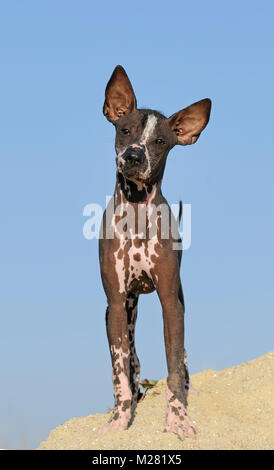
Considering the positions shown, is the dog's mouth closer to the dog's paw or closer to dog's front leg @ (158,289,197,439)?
dog's front leg @ (158,289,197,439)

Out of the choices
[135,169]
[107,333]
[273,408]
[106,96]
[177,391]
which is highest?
[106,96]

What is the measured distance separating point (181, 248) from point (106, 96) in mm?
2067

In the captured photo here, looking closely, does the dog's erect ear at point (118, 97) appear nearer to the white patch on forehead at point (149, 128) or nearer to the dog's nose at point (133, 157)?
the white patch on forehead at point (149, 128)

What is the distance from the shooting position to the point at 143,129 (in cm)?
888

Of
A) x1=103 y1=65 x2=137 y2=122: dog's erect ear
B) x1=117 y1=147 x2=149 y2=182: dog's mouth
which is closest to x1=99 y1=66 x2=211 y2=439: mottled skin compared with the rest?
x1=103 y1=65 x2=137 y2=122: dog's erect ear

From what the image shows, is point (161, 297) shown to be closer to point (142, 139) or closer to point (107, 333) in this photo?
point (107, 333)

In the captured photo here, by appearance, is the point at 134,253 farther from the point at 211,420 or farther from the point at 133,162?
the point at 211,420

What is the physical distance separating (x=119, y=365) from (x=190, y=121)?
3077mm

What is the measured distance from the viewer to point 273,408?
36.0 feet

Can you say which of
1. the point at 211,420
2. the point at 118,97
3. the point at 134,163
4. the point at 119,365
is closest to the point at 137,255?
the point at 134,163

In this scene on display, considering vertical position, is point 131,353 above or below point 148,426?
above

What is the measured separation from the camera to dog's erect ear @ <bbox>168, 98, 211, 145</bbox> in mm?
9320
